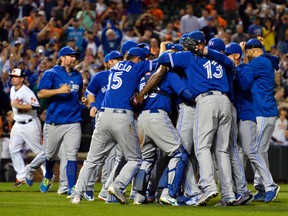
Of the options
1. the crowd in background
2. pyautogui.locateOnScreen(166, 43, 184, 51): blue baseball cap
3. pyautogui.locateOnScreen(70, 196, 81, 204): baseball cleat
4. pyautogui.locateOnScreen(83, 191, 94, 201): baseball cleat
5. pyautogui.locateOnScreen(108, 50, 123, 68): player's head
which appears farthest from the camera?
the crowd in background

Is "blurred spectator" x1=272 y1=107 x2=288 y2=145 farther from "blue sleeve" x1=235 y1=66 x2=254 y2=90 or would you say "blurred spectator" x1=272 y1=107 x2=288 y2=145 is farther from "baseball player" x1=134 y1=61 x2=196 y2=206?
"baseball player" x1=134 y1=61 x2=196 y2=206

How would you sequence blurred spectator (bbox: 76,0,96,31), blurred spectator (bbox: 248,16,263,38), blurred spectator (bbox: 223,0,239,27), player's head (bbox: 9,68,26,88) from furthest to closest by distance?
blurred spectator (bbox: 223,0,239,27) < blurred spectator (bbox: 76,0,96,31) < blurred spectator (bbox: 248,16,263,38) < player's head (bbox: 9,68,26,88)

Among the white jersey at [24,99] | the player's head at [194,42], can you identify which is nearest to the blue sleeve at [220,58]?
the player's head at [194,42]

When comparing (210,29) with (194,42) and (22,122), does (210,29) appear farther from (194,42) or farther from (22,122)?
(194,42)

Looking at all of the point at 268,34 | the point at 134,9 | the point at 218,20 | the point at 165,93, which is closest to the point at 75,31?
the point at 134,9

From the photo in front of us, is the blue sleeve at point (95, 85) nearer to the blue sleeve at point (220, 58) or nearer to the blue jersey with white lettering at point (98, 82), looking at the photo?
the blue jersey with white lettering at point (98, 82)

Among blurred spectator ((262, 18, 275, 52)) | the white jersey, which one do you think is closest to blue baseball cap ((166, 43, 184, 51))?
the white jersey

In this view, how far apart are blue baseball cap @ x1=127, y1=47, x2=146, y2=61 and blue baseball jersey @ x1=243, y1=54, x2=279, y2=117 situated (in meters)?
1.89

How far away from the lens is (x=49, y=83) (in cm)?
1523

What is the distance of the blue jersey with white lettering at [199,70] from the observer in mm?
12672

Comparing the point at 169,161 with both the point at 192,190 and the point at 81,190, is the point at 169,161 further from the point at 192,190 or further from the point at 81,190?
the point at 81,190

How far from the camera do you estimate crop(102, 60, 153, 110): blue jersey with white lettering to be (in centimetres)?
1280

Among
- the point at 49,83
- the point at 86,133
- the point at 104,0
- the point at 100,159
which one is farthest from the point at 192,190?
the point at 104,0

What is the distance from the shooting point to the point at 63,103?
1533 centimetres
